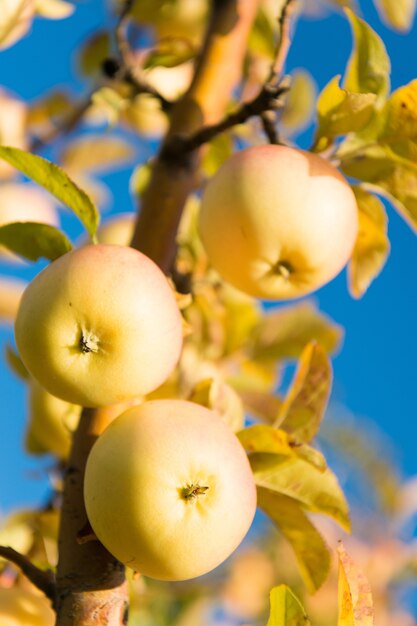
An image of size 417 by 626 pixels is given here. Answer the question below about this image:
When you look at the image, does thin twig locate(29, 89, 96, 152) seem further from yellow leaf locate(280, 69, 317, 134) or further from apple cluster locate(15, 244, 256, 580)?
apple cluster locate(15, 244, 256, 580)

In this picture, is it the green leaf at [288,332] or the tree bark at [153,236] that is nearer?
the tree bark at [153,236]

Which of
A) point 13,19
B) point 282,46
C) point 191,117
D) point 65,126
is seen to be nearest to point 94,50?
point 65,126

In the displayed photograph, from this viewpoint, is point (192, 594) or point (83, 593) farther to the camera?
point (192, 594)

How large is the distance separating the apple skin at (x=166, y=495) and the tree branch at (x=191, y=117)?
231 mm

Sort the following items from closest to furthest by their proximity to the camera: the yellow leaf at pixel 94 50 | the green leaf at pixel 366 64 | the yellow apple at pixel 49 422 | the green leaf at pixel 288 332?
the green leaf at pixel 366 64 → the yellow apple at pixel 49 422 → the green leaf at pixel 288 332 → the yellow leaf at pixel 94 50

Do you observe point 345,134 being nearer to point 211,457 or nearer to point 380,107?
point 380,107

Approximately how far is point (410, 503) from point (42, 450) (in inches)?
75.3

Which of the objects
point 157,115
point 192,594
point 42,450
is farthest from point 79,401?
point 192,594

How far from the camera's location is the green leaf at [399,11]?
3.81 feet

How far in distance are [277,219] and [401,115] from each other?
0.55 feet

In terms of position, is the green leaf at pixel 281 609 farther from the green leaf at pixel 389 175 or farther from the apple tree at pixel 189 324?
the green leaf at pixel 389 175

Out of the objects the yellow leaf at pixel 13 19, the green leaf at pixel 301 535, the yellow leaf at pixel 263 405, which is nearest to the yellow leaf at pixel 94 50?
the yellow leaf at pixel 13 19

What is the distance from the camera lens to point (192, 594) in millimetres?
1698

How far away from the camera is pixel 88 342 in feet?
2.00
